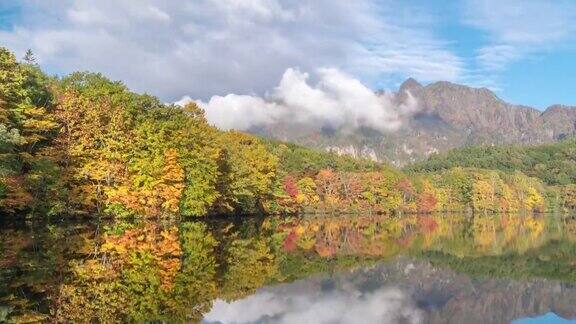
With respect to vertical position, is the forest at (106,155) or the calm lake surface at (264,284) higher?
the forest at (106,155)

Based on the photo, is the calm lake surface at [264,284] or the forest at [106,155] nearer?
the calm lake surface at [264,284]

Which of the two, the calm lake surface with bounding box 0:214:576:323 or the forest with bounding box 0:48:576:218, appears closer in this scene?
the calm lake surface with bounding box 0:214:576:323

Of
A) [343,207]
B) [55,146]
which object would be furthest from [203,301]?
[343,207]

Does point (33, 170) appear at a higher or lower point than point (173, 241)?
higher

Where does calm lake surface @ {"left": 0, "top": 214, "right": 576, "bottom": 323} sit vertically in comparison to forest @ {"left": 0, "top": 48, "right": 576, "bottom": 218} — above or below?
below

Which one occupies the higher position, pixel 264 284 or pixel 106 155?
pixel 106 155

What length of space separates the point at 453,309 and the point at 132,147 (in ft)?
143

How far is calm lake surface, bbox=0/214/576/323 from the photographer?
15.4 meters

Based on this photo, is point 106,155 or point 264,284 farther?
point 106,155

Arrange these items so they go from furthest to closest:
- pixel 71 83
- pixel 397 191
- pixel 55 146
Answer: pixel 397 191 → pixel 71 83 → pixel 55 146

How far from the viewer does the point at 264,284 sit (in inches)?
824

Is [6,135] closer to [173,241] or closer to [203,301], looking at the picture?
[173,241]

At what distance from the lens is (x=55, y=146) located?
161 ft

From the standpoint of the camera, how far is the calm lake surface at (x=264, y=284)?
15445mm
